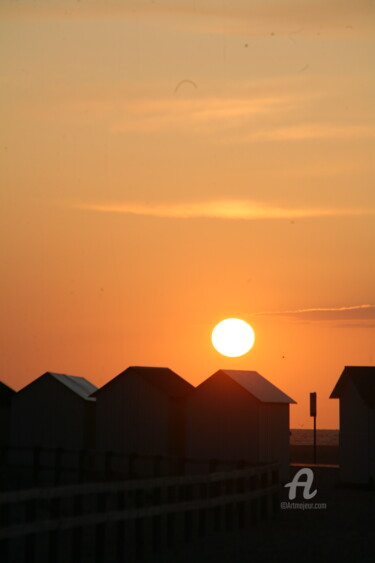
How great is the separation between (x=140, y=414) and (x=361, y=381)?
10.5 metres

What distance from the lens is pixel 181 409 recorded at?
44.7 metres

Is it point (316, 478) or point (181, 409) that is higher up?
point (181, 409)

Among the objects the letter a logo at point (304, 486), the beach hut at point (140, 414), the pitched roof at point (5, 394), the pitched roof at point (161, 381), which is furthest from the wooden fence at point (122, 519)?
the pitched roof at point (5, 394)

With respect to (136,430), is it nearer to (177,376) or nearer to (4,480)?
(177,376)

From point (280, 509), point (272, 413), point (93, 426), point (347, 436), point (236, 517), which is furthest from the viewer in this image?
point (93, 426)

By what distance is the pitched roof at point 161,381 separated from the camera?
148 ft

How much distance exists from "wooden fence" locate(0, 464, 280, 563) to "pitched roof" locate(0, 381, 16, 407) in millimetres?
29274

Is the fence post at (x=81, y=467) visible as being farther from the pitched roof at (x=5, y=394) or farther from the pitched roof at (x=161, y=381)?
the pitched roof at (x=5, y=394)

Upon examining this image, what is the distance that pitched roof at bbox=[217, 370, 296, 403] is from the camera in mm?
42125

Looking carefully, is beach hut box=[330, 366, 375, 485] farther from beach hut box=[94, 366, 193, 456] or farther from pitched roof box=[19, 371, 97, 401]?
pitched roof box=[19, 371, 97, 401]

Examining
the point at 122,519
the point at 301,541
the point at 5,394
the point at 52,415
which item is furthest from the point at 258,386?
the point at 122,519

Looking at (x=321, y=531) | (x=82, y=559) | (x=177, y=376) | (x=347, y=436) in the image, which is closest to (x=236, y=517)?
(x=321, y=531)

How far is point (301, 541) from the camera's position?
1942cm

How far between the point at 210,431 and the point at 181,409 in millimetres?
3023
